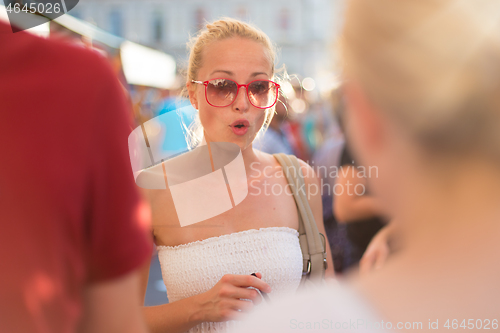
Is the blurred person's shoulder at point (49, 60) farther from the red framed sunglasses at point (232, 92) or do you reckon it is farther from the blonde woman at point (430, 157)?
the red framed sunglasses at point (232, 92)

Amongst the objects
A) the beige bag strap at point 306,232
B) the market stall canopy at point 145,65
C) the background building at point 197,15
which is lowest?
the beige bag strap at point 306,232

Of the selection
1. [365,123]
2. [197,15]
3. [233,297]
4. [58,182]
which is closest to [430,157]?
[365,123]

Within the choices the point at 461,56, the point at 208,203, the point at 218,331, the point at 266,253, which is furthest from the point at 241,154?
the point at 461,56

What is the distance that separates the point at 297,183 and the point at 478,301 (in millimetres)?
1086

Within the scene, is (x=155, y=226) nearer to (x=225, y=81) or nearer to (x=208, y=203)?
(x=208, y=203)

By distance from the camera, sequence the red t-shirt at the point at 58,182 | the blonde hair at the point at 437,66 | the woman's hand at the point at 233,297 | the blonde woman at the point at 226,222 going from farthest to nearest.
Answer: the blonde woman at the point at 226,222 < the woman's hand at the point at 233,297 < the red t-shirt at the point at 58,182 < the blonde hair at the point at 437,66

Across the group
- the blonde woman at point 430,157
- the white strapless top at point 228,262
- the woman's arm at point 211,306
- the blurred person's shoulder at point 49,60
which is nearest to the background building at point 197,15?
the white strapless top at point 228,262

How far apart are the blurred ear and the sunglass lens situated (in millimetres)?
894

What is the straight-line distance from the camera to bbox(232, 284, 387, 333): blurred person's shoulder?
527 mm

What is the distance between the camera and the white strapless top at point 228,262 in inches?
54.8

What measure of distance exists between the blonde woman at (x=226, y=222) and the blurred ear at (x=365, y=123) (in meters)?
0.88

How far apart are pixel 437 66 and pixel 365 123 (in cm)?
12

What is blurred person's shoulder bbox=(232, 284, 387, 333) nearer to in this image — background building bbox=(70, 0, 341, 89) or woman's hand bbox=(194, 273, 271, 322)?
woman's hand bbox=(194, 273, 271, 322)

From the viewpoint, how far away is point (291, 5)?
95.9ft
